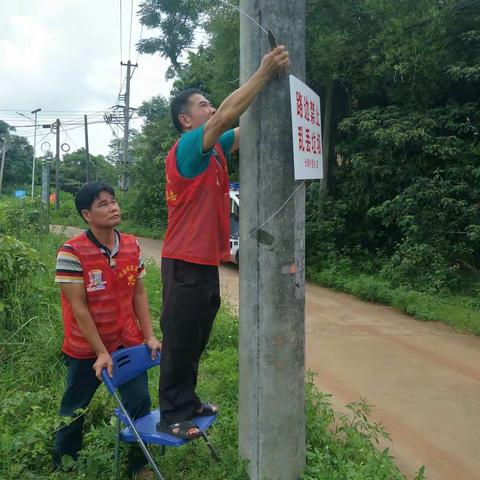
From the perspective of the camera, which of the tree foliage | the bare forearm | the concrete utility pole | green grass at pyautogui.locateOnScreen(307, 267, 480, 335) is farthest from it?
the tree foliage

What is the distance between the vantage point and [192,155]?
2.18 m

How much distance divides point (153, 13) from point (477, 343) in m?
22.6

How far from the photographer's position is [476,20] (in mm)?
9117

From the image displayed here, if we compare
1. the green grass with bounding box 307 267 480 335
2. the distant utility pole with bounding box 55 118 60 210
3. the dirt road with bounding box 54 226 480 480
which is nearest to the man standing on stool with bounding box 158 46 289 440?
the dirt road with bounding box 54 226 480 480

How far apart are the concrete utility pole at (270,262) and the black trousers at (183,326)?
21 centimetres

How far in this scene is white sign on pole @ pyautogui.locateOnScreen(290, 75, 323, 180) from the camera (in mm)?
2102

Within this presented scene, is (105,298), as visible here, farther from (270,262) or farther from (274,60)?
(274,60)

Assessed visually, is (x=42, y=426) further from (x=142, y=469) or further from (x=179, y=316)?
(x=179, y=316)

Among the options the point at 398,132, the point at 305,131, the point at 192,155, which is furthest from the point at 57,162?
the point at 305,131

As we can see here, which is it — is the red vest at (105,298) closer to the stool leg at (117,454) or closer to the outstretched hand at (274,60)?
the stool leg at (117,454)

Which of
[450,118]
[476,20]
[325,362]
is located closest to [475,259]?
[450,118]

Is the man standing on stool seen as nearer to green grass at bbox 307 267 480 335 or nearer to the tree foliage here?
green grass at bbox 307 267 480 335

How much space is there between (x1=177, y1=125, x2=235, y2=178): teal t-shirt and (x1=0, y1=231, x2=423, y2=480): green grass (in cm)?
130

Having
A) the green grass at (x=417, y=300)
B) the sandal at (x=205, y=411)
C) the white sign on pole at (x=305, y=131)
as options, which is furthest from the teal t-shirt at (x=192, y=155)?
the green grass at (x=417, y=300)
